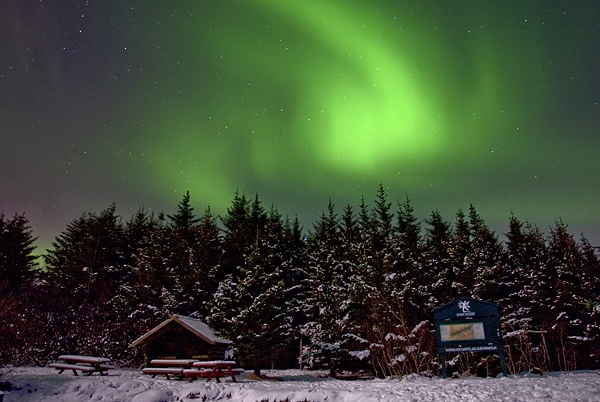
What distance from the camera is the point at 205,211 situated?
41000 millimetres

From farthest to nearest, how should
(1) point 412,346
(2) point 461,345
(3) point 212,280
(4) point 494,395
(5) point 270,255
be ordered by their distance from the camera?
(3) point 212,280, (5) point 270,255, (1) point 412,346, (2) point 461,345, (4) point 494,395

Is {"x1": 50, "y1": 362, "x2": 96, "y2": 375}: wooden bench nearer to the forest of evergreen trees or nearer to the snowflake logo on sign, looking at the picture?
the forest of evergreen trees

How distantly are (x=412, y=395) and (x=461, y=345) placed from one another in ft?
21.0

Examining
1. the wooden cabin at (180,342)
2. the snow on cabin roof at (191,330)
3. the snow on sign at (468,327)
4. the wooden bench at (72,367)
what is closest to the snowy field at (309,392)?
the wooden bench at (72,367)

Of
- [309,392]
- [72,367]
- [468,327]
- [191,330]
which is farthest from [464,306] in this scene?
[72,367]

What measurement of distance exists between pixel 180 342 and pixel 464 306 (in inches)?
683

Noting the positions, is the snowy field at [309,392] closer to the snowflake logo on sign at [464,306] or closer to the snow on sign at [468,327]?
the snow on sign at [468,327]

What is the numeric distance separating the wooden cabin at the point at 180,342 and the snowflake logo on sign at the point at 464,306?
1347cm

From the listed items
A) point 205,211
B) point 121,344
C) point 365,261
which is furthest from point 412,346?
point 205,211

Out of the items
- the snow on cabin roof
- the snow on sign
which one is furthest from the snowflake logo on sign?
the snow on cabin roof

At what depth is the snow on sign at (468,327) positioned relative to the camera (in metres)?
17.6

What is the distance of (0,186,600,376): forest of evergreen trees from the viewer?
24.9m

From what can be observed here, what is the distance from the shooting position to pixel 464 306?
719 inches

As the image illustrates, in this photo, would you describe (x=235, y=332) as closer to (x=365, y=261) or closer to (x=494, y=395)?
(x=365, y=261)
